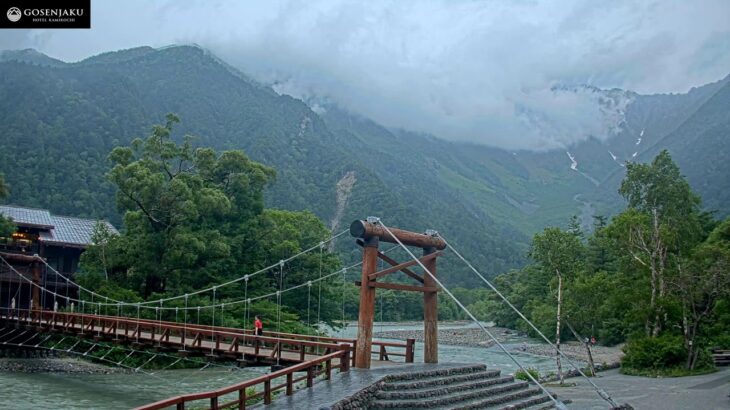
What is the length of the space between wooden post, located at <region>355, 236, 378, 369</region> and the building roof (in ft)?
90.3

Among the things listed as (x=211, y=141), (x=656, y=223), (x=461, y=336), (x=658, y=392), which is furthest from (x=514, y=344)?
(x=211, y=141)

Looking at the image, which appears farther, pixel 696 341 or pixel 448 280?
pixel 448 280

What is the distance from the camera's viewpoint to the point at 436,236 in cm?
Result: 1733

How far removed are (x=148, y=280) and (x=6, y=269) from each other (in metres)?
6.53

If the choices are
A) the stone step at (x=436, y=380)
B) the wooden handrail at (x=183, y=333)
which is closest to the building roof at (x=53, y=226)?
the wooden handrail at (x=183, y=333)

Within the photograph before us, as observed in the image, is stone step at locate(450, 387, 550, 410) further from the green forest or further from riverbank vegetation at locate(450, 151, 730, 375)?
riverbank vegetation at locate(450, 151, 730, 375)

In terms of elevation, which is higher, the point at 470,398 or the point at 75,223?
the point at 75,223

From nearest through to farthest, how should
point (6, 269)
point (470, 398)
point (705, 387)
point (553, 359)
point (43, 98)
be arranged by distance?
1. point (470, 398)
2. point (705, 387)
3. point (6, 269)
4. point (553, 359)
5. point (43, 98)

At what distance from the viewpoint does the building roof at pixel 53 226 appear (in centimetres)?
3859

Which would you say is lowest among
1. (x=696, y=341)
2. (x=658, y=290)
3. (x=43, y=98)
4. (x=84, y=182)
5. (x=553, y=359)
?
(x=553, y=359)

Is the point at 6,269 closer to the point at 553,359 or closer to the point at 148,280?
the point at 148,280

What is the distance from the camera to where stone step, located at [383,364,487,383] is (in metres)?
13.7

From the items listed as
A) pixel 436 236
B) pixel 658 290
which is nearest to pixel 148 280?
pixel 436 236
